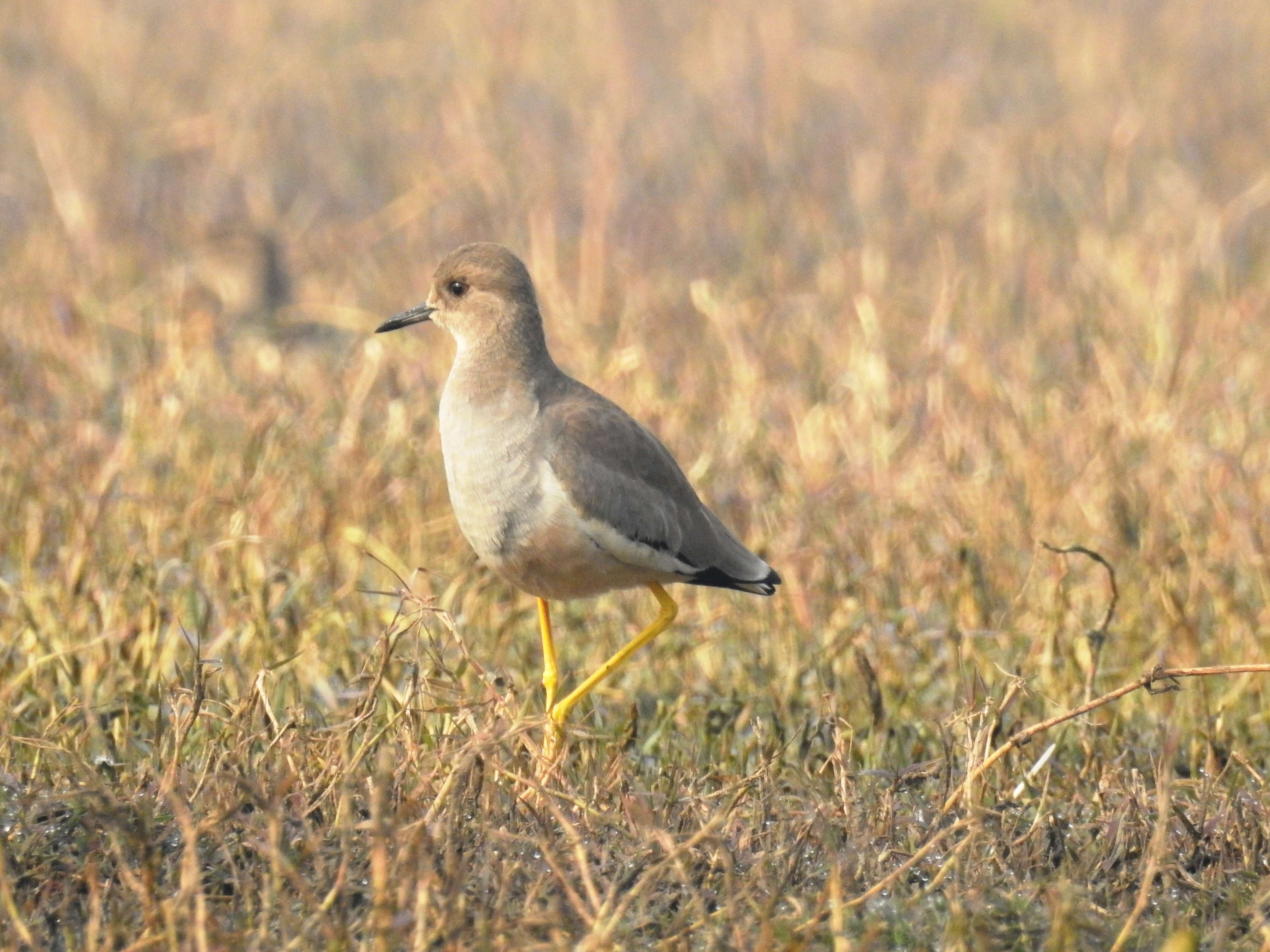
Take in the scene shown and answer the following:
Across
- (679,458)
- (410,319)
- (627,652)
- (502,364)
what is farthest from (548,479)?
(679,458)

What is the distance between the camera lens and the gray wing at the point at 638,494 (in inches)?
155

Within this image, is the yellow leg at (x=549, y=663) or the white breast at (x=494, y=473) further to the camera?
the yellow leg at (x=549, y=663)

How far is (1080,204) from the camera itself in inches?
385

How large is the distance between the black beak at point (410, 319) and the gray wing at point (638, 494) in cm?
36

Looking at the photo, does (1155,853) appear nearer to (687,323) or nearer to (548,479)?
(548,479)

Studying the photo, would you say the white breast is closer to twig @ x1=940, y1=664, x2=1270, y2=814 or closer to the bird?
the bird

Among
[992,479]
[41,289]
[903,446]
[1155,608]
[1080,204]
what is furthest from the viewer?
[1080,204]

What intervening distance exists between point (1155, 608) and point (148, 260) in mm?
5427

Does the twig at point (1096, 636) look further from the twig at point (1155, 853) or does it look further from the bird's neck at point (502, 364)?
the bird's neck at point (502, 364)

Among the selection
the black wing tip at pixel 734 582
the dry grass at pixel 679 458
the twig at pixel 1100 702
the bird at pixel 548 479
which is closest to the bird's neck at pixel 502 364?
the bird at pixel 548 479

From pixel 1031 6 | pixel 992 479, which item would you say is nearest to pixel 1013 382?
pixel 992 479

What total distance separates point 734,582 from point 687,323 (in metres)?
4.04

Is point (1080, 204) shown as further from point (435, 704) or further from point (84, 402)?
point (435, 704)

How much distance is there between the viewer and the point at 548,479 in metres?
3.91
